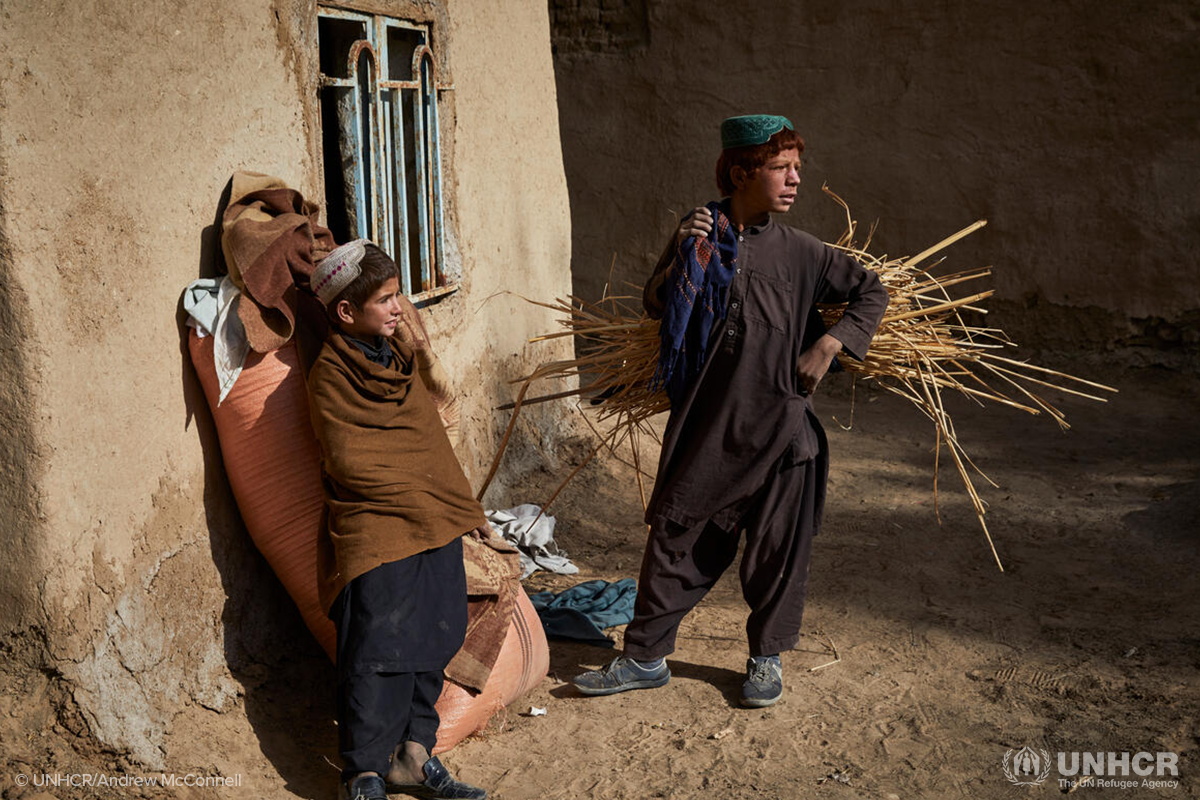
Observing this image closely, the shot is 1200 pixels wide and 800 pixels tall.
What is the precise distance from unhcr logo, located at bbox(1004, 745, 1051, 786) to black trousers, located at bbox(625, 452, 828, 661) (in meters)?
0.71

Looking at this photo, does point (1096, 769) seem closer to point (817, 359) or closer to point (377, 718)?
point (817, 359)

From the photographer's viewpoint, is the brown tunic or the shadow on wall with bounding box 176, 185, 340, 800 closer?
the shadow on wall with bounding box 176, 185, 340, 800

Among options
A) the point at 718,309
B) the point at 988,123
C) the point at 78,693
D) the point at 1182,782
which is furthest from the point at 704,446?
the point at 988,123

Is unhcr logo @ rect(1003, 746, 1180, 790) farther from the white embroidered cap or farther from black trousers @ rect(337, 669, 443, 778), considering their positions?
the white embroidered cap

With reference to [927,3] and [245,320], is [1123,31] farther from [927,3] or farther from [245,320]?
[245,320]

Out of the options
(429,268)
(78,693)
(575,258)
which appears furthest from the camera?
(575,258)

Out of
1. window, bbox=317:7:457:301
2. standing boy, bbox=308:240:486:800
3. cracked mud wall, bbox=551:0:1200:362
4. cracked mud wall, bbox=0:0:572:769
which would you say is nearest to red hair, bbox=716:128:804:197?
standing boy, bbox=308:240:486:800

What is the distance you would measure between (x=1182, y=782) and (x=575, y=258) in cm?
611

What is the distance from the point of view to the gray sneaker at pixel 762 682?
11.8 ft

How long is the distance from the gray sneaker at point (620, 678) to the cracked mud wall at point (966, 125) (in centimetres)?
499

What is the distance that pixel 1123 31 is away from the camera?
725cm

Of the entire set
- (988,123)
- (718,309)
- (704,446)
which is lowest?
(704,446)

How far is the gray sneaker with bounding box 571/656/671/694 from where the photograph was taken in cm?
365

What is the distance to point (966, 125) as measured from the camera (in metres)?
7.61
